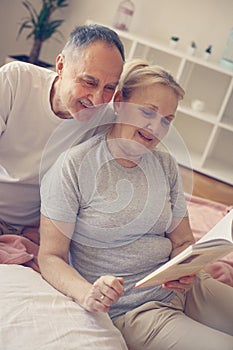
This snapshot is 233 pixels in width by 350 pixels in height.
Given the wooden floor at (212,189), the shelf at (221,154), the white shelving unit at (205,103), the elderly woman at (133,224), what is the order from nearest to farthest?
1. the elderly woman at (133,224)
2. the wooden floor at (212,189)
3. the white shelving unit at (205,103)
4. the shelf at (221,154)

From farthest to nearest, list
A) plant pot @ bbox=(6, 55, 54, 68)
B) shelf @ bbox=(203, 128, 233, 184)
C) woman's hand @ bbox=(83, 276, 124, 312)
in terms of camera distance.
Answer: plant pot @ bbox=(6, 55, 54, 68) < shelf @ bbox=(203, 128, 233, 184) < woman's hand @ bbox=(83, 276, 124, 312)

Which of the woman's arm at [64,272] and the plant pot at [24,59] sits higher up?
the woman's arm at [64,272]

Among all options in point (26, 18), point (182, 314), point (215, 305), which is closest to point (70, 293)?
point (182, 314)

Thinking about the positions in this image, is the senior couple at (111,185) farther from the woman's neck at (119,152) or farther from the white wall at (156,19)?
the white wall at (156,19)

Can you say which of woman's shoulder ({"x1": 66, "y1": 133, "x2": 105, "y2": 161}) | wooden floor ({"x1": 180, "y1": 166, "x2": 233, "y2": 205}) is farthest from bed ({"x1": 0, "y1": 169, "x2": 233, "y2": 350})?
wooden floor ({"x1": 180, "y1": 166, "x2": 233, "y2": 205})

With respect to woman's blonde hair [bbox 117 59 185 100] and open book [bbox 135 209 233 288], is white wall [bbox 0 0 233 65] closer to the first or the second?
woman's blonde hair [bbox 117 59 185 100]

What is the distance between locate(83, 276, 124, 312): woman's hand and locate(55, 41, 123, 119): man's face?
44 cm

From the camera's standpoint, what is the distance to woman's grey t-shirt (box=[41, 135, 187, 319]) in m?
1.09

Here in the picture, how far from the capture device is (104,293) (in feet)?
3.11

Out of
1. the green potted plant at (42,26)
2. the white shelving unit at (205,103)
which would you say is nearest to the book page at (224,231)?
the white shelving unit at (205,103)

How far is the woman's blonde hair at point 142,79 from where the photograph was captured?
1152 millimetres

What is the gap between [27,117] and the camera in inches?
49.9

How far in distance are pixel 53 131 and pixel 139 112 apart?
0.26m

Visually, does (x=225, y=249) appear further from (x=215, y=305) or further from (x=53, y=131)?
(x=53, y=131)
